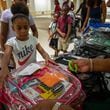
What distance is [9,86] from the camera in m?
1.22

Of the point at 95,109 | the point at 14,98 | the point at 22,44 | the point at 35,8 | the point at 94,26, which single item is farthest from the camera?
the point at 35,8

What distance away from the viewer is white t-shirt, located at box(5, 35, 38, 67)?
1687 millimetres

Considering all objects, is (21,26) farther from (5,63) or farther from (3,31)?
(3,31)

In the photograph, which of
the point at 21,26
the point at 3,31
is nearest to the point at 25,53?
the point at 21,26

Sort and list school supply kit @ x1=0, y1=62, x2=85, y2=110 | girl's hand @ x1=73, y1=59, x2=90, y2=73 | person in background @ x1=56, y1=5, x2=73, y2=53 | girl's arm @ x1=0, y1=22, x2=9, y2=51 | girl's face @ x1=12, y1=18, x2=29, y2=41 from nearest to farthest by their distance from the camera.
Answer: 1. school supply kit @ x1=0, y1=62, x2=85, y2=110
2. girl's hand @ x1=73, y1=59, x2=90, y2=73
3. girl's face @ x1=12, y1=18, x2=29, y2=41
4. girl's arm @ x1=0, y1=22, x2=9, y2=51
5. person in background @ x1=56, y1=5, x2=73, y2=53

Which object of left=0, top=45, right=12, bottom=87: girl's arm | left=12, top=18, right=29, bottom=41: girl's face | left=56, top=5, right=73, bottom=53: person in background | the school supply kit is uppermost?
left=12, top=18, right=29, bottom=41: girl's face

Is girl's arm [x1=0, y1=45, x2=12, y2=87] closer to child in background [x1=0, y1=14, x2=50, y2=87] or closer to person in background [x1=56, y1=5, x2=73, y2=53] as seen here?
child in background [x1=0, y1=14, x2=50, y2=87]

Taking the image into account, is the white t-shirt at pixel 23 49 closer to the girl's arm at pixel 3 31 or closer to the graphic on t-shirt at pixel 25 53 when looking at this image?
the graphic on t-shirt at pixel 25 53

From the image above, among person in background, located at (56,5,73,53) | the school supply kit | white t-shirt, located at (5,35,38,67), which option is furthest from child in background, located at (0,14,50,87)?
person in background, located at (56,5,73,53)

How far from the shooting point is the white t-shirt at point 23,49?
1687 millimetres

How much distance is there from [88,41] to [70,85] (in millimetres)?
785

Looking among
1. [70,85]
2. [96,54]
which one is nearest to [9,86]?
[70,85]

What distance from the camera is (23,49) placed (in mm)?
1717

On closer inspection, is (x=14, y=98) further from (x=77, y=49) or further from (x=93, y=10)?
(x=93, y=10)
